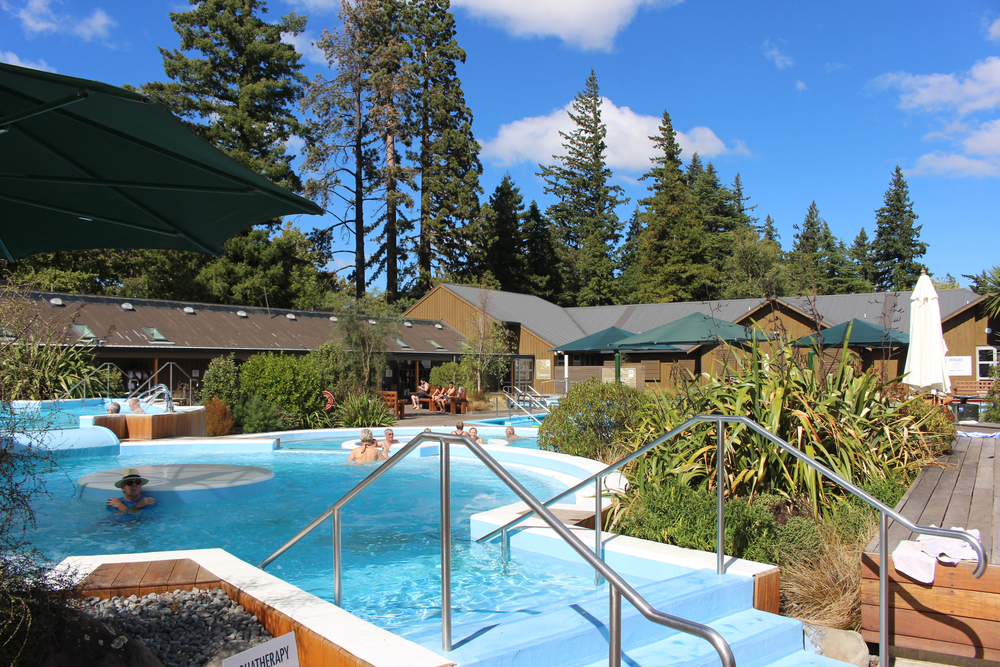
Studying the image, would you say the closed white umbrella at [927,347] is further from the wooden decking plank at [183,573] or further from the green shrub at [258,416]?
the green shrub at [258,416]

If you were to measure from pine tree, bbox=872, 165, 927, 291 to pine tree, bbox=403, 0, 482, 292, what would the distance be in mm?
38467

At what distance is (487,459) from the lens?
10.0 feet

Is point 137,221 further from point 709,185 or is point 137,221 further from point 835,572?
point 709,185

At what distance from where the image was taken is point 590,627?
11.7ft

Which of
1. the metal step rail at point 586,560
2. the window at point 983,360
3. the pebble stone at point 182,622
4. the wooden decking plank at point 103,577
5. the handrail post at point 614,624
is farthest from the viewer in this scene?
the window at point 983,360

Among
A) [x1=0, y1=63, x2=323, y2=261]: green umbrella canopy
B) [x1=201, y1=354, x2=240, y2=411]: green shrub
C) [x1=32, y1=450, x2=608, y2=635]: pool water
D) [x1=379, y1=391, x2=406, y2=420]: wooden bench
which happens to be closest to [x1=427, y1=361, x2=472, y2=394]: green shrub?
[x1=379, y1=391, x2=406, y2=420]: wooden bench

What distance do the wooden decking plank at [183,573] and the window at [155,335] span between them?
20779 mm

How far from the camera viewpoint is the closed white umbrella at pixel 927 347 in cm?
1196

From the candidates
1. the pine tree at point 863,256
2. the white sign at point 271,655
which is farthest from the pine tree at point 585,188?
the white sign at point 271,655

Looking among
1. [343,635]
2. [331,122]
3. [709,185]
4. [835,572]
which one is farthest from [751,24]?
[709,185]

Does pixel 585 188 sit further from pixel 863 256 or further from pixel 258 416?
pixel 258 416

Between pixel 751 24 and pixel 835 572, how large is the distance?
14.7 meters

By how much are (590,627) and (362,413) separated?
1469cm

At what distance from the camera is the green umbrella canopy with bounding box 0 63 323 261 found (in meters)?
2.74
